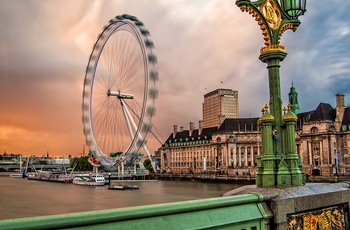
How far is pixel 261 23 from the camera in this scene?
22.3 ft

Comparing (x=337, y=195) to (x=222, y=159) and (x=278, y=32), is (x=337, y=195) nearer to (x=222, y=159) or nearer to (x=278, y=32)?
(x=278, y=32)

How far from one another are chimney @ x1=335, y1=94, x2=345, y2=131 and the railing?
280 ft

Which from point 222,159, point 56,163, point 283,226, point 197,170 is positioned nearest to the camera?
point 283,226

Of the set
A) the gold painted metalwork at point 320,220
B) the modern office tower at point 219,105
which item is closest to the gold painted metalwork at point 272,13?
the gold painted metalwork at point 320,220

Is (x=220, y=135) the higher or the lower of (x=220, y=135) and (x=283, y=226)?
the higher

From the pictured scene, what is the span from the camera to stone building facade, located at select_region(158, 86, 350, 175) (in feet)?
272

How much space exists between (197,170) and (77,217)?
122 metres

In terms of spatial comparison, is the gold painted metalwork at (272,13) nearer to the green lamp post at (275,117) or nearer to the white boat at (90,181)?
the green lamp post at (275,117)

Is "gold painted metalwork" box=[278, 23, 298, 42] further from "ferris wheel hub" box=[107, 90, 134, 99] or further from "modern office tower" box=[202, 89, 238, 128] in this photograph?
"modern office tower" box=[202, 89, 238, 128]

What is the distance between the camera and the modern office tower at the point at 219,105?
552 ft

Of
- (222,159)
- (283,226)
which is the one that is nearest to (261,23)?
(283,226)

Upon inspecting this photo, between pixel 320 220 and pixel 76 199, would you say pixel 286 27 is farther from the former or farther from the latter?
pixel 76 199

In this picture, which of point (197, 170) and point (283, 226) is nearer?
point (283, 226)

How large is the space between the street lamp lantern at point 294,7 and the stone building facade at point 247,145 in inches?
2981
